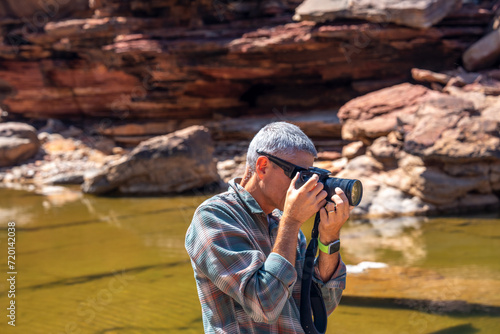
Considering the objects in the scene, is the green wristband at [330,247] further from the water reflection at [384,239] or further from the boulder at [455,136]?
the boulder at [455,136]

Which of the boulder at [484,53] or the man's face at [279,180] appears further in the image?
the boulder at [484,53]

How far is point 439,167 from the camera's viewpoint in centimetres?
721

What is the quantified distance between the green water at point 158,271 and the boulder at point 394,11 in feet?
16.0

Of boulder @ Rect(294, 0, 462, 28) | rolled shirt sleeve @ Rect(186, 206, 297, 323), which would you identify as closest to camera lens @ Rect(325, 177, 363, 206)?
rolled shirt sleeve @ Rect(186, 206, 297, 323)

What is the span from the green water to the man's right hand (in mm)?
2144

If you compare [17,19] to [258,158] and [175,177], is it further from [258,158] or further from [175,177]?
[258,158]

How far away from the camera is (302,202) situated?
1.68 metres

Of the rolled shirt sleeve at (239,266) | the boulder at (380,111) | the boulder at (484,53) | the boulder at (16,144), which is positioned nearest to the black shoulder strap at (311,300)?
the rolled shirt sleeve at (239,266)

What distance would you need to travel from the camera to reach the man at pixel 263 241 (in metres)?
1.60

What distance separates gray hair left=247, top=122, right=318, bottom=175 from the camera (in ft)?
5.94

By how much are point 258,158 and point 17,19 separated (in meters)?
15.3

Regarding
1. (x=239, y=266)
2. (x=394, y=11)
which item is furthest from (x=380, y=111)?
(x=239, y=266)

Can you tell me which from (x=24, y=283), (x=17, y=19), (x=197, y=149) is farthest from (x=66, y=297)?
(x=17, y=19)

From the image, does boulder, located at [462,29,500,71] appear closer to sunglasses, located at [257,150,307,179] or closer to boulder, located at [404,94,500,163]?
boulder, located at [404,94,500,163]
